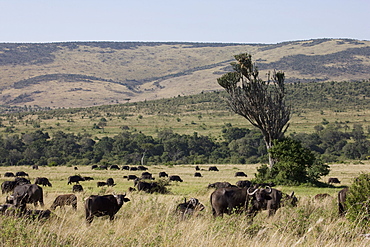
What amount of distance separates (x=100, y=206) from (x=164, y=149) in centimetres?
6370

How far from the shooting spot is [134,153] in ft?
235

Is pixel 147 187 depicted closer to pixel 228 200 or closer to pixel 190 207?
pixel 190 207

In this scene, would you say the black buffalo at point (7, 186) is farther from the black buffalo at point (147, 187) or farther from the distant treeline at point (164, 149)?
the distant treeline at point (164, 149)

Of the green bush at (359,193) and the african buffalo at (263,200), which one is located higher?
the green bush at (359,193)

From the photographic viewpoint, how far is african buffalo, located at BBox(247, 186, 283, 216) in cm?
1077

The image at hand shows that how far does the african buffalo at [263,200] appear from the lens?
35.4ft

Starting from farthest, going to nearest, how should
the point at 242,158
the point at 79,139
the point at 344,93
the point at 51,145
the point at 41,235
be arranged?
the point at 344,93 → the point at 79,139 → the point at 51,145 → the point at 242,158 → the point at 41,235

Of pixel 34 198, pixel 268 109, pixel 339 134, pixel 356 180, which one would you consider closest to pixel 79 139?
pixel 339 134

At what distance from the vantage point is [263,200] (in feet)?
35.5

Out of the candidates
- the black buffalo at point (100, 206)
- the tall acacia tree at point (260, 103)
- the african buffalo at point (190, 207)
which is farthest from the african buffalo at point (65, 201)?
the tall acacia tree at point (260, 103)

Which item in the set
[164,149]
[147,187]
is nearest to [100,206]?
[147,187]

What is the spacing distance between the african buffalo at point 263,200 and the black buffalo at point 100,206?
3563 mm

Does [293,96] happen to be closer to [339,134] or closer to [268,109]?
[339,134]

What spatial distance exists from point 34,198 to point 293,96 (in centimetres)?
11256
